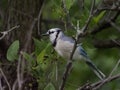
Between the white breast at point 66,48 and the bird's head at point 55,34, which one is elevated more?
the bird's head at point 55,34

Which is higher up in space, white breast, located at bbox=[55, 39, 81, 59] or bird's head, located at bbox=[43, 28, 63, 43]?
bird's head, located at bbox=[43, 28, 63, 43]

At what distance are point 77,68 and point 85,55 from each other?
581 mm

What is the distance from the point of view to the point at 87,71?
4.33 m

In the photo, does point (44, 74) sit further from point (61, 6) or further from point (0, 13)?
point (0, 13)

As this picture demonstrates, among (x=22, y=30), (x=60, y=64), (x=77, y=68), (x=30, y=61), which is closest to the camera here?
(x=30, y=61)

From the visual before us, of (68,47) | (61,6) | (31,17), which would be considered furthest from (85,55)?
(61,6)

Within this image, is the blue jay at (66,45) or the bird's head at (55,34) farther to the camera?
the bird's head at (55,34)

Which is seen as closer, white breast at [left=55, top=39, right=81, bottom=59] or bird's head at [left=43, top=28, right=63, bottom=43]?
white breast at [left=55, top=39, right=81, bottom=59]

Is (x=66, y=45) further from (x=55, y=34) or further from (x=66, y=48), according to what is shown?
(x=55, y=34)

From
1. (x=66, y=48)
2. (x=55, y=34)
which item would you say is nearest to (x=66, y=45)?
(x=66, y=48)

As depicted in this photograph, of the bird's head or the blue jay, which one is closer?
the blue jay

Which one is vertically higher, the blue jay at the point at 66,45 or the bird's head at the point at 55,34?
the bird's head at the point at 55,34

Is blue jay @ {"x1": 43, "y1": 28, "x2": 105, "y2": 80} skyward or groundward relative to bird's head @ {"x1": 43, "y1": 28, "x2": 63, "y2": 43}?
groundward

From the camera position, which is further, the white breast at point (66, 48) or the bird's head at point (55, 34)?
the bird's head at point (55, 34)
